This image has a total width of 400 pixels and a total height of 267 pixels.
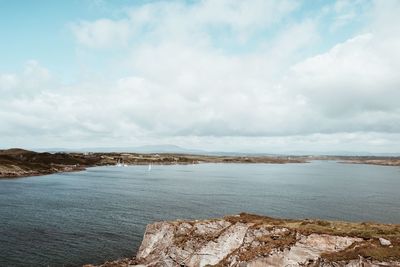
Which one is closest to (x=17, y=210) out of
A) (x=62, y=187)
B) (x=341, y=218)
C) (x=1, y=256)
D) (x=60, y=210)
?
(x=60, y=210)

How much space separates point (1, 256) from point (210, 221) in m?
29.3

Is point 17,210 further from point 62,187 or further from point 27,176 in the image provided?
point 27,176

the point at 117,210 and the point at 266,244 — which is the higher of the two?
the point at 266,244

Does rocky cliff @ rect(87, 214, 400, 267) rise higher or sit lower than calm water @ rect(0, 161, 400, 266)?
higher

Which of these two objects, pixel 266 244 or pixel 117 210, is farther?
pixel 117 210

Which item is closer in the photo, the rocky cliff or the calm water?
the rocky cliff

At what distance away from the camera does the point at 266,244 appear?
38281 mm

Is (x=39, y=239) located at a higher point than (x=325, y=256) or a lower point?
lower

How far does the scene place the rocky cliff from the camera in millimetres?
33031

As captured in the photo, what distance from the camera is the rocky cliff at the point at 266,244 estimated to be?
108ft

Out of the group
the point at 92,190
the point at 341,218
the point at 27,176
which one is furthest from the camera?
the point at 27,176

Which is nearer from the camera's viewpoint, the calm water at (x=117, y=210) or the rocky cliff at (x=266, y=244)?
the rocky cliff at (x=266, y=244)

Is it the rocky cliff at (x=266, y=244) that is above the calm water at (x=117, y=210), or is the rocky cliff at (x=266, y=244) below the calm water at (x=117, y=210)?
above

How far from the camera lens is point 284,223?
4197 centimetres
